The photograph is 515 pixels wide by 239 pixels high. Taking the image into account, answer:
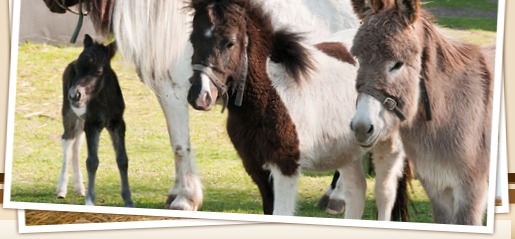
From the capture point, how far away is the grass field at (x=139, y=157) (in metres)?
5.20

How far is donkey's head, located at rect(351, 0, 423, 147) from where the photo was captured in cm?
421

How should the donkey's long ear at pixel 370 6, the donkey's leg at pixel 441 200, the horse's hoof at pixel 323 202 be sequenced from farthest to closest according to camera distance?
1. the horse's hoof at pixel 323 202
2. the donkey's leg at pixel 441 200
3. the donkey's long ear at pixel 370 6

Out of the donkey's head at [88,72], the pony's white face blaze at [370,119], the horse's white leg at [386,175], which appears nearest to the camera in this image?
the pony's white face blaze at [370,119]

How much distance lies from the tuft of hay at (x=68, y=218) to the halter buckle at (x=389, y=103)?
1.28m

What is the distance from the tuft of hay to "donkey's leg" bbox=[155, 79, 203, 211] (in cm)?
33

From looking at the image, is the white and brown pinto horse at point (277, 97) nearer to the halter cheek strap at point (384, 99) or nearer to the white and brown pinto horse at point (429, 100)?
the white and brown pinto horse at point (429, 100)

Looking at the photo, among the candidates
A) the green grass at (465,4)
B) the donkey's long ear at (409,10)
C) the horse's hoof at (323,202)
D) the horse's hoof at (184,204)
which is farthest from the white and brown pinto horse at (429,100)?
the horse's hoof at (184,204)

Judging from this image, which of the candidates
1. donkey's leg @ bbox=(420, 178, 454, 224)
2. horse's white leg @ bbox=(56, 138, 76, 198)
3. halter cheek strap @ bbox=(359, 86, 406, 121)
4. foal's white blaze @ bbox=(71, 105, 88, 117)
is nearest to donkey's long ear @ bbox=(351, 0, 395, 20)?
halter cheek strap @ bbox=(359, 86, 406, 121)

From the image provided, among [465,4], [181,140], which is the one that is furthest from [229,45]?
[465,4]

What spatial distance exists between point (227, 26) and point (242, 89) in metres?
0.31

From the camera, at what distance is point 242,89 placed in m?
4.57

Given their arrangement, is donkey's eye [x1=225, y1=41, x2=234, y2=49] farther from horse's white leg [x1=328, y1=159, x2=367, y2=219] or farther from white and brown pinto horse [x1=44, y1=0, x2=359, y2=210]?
horse's white leg [x1=328, y1=159, x2=367, y2=219]

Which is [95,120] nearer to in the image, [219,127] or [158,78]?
[158,78]

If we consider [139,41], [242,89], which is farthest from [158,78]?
[242,89]
